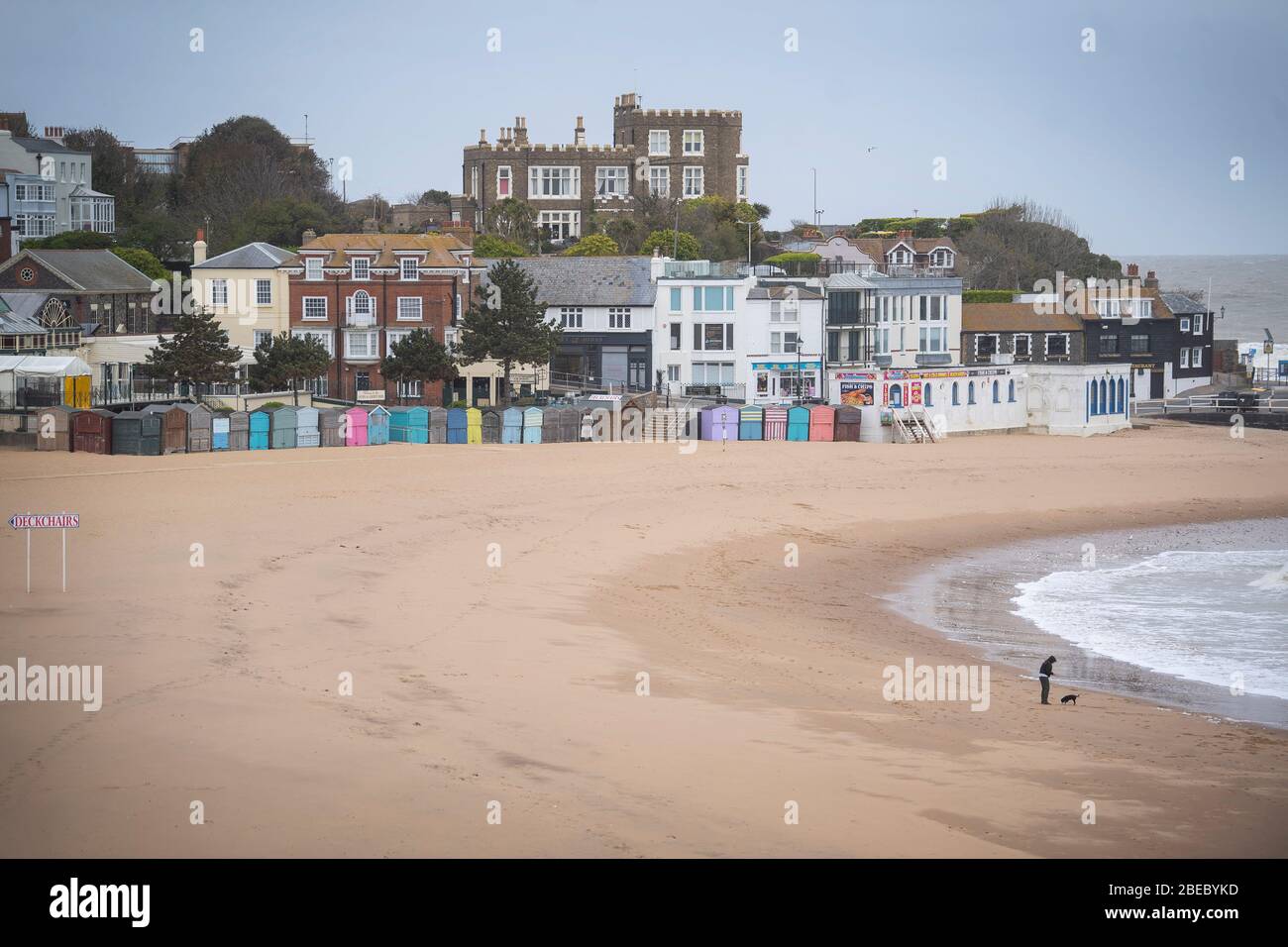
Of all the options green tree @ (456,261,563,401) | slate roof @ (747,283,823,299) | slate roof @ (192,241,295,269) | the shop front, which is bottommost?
the shop front

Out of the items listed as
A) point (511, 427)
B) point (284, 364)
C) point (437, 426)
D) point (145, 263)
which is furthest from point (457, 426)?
point (145, 263)

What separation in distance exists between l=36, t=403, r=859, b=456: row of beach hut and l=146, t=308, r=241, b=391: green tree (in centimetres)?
437

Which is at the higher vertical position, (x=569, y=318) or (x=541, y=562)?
(x=569, y=318)

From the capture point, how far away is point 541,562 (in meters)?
30.1

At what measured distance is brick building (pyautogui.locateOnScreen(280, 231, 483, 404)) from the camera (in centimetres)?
6200

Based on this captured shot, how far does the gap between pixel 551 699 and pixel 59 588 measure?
32.4 ft

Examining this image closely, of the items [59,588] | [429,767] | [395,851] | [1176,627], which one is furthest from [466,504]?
[395,851]

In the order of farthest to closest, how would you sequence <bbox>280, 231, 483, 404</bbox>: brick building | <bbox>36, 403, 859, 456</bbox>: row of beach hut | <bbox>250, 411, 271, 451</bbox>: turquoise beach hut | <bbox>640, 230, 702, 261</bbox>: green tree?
<bbox>640, 230, 702, 261</bbox>: green tree, <bbox>280, 231, 483, 404</bbox>: brick building, <bbox>250, 411, 271, 451</bbox>: turquoise beach hut, <bbox>36, 403, 859, 456</bbox>: row of beach hut

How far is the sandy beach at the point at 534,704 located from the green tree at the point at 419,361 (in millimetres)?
18587

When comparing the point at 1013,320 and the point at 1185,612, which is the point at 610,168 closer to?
the point at 1013,320

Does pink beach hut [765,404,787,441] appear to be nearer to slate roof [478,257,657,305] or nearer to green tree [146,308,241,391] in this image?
slate roof [478,257,657,305]

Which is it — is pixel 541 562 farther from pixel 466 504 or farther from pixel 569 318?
pixel 569 318

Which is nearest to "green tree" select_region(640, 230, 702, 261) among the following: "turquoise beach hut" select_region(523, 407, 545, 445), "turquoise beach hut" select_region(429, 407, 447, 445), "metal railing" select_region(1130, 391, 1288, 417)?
"metal railing" select_region(1130, 391, 1288, 417)

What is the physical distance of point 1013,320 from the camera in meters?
71.9
